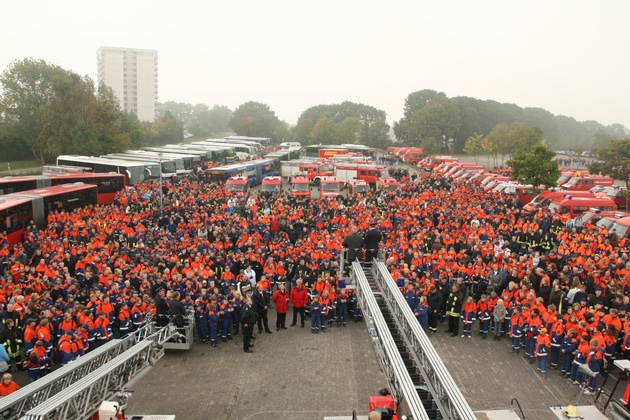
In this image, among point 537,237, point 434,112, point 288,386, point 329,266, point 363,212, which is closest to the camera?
point 288,386

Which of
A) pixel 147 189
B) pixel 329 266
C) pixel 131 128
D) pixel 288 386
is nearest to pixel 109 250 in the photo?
pixel 329 266

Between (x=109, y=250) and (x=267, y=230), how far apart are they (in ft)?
19.4

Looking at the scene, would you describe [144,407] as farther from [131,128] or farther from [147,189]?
[131,128]

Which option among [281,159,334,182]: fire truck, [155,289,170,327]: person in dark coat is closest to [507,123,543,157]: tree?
[281,159,334,182]: fire truck

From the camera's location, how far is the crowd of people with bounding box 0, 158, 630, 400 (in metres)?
10.8

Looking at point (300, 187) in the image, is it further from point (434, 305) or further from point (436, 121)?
point (436, 121)

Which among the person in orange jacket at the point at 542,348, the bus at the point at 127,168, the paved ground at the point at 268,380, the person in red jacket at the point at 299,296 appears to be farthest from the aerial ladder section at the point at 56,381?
the bus at the point at 127,168

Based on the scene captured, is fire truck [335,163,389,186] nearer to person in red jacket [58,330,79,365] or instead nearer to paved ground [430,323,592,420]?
paved ground [430,323,592,420]

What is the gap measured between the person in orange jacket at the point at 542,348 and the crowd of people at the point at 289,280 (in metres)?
0.03

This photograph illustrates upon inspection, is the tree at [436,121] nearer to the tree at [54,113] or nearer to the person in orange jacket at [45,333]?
the tree at [54,113]

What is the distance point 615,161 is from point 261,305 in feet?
117

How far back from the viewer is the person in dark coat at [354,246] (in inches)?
434

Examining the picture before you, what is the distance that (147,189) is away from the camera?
28.6 metres

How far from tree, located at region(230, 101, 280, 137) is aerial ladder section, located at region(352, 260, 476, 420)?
→ 3839 inches
